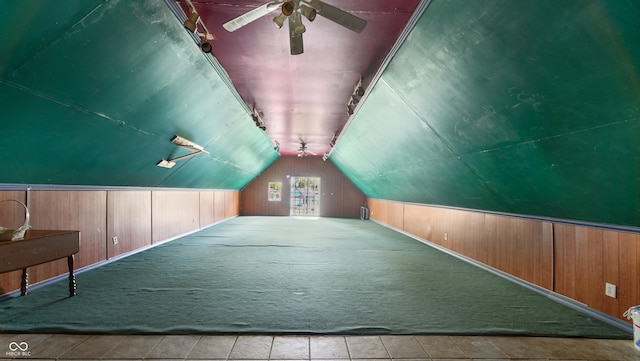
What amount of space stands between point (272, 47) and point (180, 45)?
3.16ft

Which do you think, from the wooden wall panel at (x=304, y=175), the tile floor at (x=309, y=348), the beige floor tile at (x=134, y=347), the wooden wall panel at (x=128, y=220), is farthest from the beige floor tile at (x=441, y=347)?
the wooden wall panel at (x=304, y=175)

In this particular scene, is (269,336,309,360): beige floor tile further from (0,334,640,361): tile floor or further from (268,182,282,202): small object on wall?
(268,182,282,202): small object on wall

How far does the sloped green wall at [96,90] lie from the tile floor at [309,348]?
168cm

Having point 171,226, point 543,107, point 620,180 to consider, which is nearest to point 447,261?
point 620,180

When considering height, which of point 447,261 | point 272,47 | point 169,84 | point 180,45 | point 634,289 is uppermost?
point 272,47

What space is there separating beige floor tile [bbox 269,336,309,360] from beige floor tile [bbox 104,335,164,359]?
0.86 m

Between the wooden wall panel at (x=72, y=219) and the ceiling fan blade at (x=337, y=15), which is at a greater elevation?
the ceiling fan blade at (x=337, y=15)

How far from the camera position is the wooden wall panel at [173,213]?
19.0ft

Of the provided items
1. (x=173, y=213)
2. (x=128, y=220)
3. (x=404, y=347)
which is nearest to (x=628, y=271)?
(x=404, y=347)

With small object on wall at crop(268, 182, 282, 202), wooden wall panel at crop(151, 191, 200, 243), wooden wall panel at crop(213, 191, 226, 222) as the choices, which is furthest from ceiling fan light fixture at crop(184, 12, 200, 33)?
small object on wall at crop(268, 182, 282, 202)

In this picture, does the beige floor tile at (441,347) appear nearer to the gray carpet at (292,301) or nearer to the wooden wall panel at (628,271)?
the gray carpet at (292,301)

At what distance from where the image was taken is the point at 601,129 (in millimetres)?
1983

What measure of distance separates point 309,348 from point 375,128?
3.89 m

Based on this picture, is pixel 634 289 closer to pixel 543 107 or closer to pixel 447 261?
pixel 543 107
